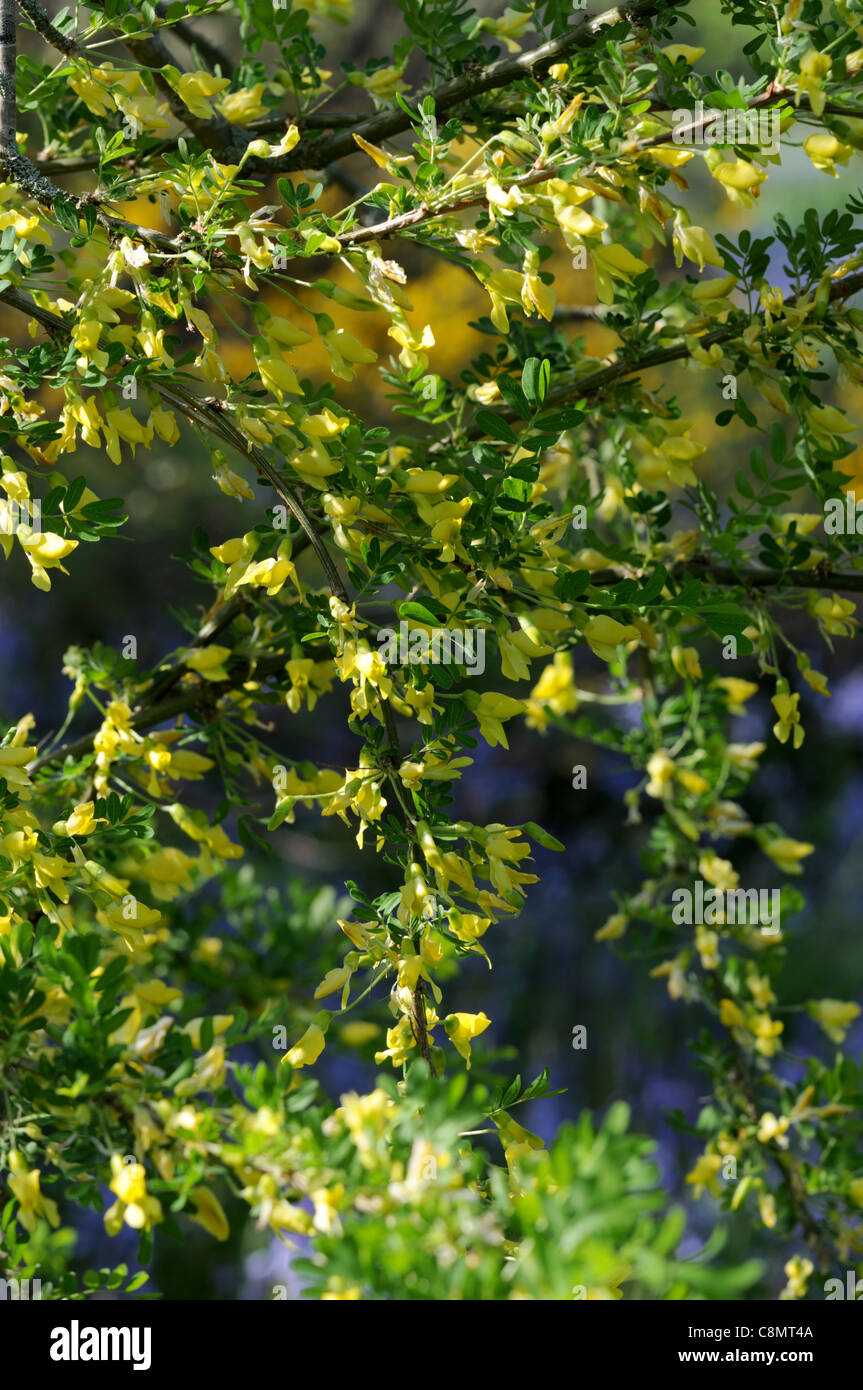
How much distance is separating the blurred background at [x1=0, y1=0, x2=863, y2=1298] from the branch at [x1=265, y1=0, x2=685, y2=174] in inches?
32.6

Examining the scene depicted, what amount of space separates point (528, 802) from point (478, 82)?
5.62 feet

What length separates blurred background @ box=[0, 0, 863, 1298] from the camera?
6.21 ft

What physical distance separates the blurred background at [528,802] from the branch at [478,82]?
0.83 meters

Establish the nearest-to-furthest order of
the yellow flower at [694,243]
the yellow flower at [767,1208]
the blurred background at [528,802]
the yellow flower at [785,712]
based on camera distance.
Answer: the yellow flower at [694,243] → the yellow flower at [785,712] → the yellow flower at [767,1208] → the blurred background at [528,802]

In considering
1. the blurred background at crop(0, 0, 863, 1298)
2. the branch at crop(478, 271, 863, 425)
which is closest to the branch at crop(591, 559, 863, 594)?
the branch at crop(478, 271, 863, 425)

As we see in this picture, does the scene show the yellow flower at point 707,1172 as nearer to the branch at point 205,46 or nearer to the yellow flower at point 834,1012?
the yellow flower at point 834,1012

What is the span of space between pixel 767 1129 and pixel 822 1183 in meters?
0.06

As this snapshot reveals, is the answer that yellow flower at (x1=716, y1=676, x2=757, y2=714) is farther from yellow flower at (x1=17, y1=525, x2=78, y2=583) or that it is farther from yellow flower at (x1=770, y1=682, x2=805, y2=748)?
yellow flower at (x1=17, y1=525, x2=78, y2=583)

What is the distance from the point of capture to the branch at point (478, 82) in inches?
24.8

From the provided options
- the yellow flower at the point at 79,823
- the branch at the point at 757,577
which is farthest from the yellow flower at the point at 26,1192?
the branch at the point at 757,577

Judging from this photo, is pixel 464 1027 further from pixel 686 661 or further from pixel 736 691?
pixel 736 691

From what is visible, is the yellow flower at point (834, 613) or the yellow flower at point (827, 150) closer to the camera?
the yellow flower at point (827, 150)
